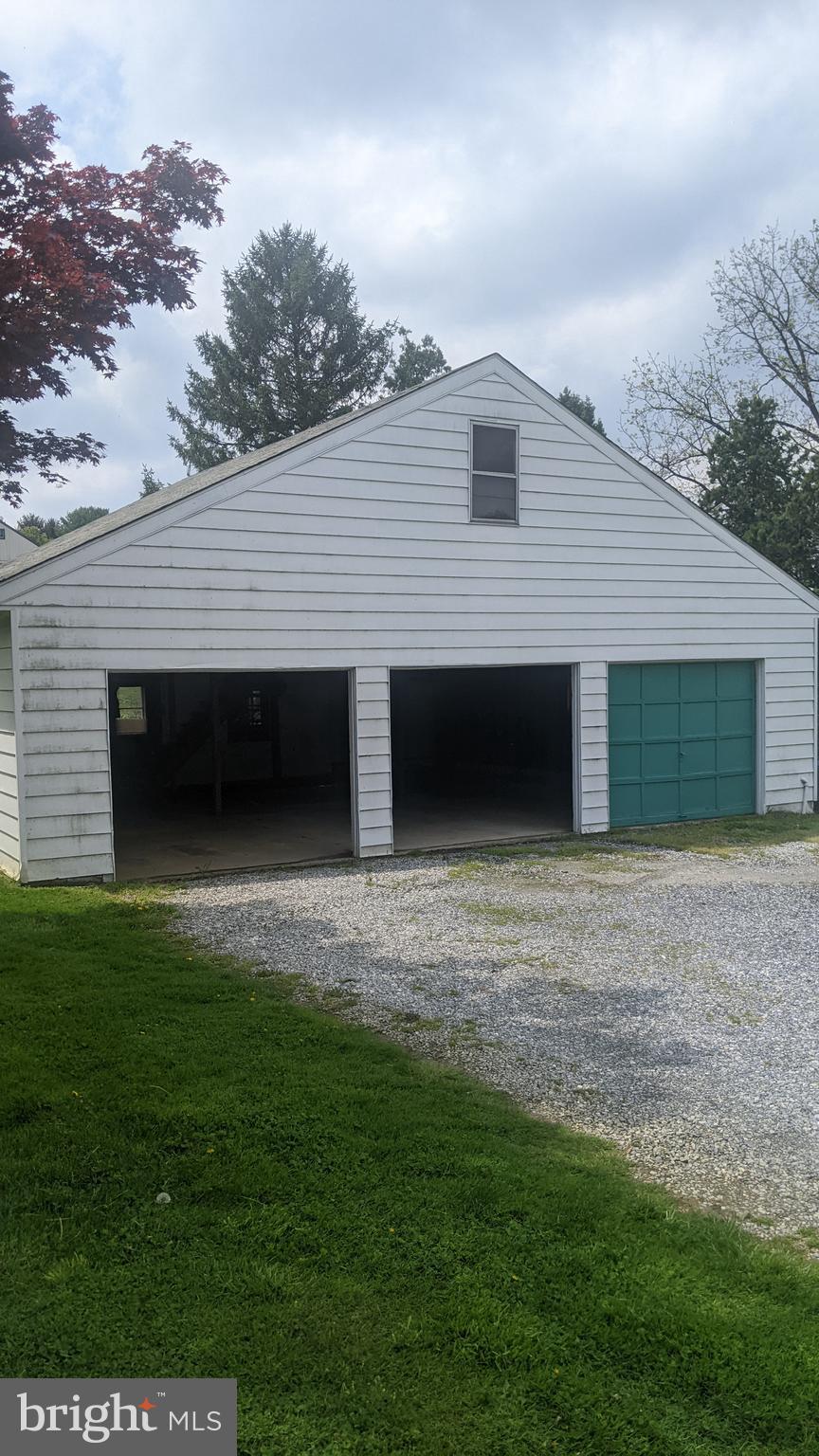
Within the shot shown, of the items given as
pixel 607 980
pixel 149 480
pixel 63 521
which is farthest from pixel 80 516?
pixel 607 980

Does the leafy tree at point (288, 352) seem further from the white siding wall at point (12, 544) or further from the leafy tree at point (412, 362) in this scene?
the white siding wall at point (12, 544)

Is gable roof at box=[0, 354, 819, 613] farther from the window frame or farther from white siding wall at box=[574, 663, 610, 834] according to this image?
the window frame

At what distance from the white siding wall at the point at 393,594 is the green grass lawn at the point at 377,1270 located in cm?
545

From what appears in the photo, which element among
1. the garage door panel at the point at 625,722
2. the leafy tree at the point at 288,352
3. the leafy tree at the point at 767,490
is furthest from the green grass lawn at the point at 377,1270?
the leafy tree at the point at 288,352

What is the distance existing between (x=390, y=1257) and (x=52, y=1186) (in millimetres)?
1303

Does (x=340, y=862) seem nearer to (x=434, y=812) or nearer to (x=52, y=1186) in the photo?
(x=434, y=812)

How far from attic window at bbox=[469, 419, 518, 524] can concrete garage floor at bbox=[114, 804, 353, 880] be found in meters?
4.45

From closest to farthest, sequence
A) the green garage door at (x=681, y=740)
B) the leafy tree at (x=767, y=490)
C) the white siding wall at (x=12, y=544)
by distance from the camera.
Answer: the green garage door at (x=681, y=740)
the leafy tree at (x=767, y=490)
the white siding wall at (x=12, y=544)

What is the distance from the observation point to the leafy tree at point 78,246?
27.3ft

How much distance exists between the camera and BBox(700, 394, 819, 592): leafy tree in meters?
21.3

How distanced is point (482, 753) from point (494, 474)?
10024mm

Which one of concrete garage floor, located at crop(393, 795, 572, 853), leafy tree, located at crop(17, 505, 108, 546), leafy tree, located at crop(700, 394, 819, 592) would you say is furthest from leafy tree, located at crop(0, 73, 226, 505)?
leafy tree, located at crop(17, 505, 108, 546)

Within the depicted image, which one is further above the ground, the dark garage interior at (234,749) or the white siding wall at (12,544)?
the white siding wall at (12,544)

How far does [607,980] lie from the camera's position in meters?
6.71
